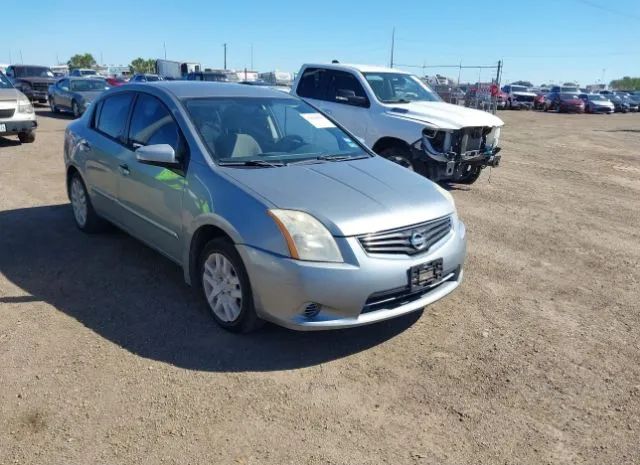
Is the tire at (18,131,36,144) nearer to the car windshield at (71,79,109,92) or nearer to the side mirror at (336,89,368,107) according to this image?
the car windshield at (71,79,109,92)

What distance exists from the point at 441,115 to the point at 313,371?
223 inches

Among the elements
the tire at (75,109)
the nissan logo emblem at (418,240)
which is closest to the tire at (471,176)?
the nissan logo emblem at (418,240)

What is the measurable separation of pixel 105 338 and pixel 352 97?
6156mm

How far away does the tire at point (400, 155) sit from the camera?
8.07 meters

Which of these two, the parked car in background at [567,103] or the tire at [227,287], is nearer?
the tire at [227,287]

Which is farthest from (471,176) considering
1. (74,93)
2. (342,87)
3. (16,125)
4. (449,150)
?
(74,93)

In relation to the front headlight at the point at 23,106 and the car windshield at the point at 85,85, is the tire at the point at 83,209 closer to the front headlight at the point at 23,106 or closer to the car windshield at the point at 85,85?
the front headlight at the point at 23,106

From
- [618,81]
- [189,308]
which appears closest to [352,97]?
[189,308]

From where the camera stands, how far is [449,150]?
25.6ft

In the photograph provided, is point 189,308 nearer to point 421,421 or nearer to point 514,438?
point 421,421

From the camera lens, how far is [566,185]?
31.8 feet

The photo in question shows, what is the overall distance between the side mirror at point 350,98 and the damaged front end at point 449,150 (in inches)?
51.4

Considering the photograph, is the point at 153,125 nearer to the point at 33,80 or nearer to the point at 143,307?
the point at 143,307

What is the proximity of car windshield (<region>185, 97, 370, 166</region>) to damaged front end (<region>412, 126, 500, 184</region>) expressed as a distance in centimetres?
310
